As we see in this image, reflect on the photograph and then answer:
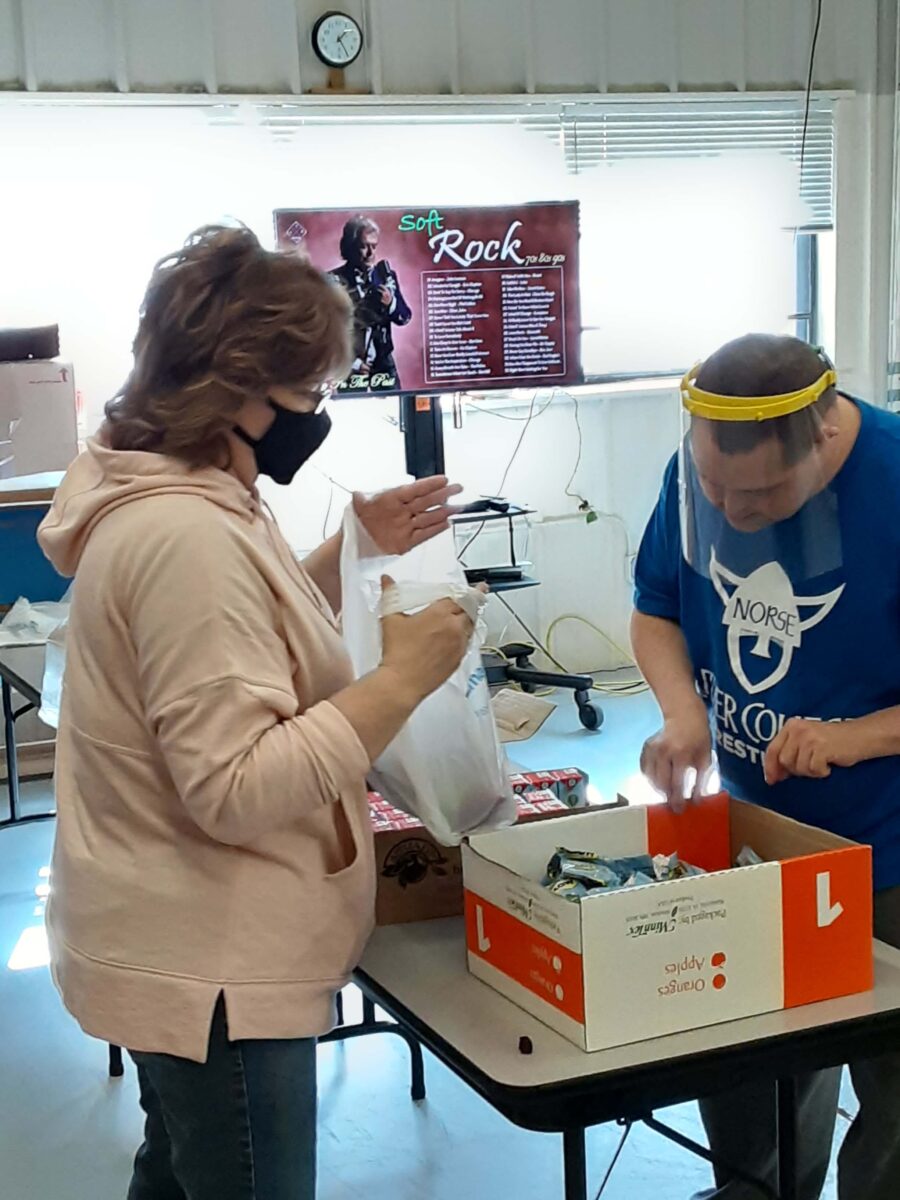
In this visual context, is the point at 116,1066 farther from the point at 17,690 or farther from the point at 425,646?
the point at 425,646

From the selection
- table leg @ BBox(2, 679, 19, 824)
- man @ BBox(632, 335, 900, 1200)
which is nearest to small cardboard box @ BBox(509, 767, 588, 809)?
man @ BBox(632, 335, 900, 1200)

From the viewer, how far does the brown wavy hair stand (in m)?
1.30

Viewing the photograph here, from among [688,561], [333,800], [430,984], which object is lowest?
[430,984]

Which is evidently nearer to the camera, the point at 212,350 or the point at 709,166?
the point at 212,350

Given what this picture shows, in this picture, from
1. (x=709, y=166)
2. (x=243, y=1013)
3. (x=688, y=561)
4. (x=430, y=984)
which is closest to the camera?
(x=243, y=1013)

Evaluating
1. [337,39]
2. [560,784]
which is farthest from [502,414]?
[560,784]

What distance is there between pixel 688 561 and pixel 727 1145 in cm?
74

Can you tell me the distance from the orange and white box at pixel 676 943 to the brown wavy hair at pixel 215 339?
53cm

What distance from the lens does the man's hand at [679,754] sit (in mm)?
1672

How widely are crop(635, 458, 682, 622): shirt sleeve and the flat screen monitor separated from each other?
3.14 m

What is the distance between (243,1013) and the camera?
127cm

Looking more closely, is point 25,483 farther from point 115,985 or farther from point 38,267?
point 115,985

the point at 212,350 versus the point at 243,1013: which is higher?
the point at 212,350

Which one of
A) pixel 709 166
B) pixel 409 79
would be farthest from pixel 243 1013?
pixel 709 166
